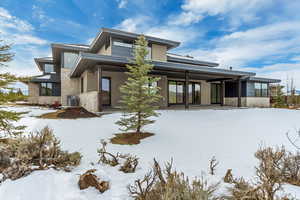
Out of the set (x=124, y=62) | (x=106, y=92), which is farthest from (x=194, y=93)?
(x=124, y=62)

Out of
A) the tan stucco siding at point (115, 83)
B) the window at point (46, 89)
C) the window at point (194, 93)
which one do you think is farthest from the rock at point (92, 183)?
the window at point (46, 89)

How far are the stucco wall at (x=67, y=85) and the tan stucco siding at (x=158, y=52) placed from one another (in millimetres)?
9297

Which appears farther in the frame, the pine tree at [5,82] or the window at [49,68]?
the window at [49,68]

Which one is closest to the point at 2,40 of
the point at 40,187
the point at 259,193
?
the point at 40,187

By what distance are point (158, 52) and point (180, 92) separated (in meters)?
4.62

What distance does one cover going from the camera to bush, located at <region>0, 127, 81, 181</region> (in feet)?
9.93

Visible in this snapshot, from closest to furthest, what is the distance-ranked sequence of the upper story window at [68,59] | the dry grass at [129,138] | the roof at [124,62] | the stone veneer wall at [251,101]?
the dry grass at [129,138]
the roof at [124,62]
the upper story window at [68,59]
the stone veneer wall at [251,101]

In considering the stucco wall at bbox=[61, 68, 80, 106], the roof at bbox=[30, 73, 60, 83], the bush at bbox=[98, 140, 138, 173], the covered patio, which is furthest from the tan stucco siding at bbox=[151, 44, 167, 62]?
the roof at bbox=[30, 73, 60, 83]

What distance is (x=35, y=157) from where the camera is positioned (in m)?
3.33

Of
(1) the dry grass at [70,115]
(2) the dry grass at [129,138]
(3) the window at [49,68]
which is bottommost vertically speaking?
(2) the dry grass at [129,138]

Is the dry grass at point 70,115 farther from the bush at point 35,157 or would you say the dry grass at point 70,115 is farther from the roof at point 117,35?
the roof at point 117,35

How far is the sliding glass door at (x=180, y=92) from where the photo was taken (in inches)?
592

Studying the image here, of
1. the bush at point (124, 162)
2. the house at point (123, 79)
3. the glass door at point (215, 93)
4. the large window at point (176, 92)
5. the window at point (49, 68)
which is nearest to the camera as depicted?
the bush at point (124, 162)

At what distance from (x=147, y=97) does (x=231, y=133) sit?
149 inches
